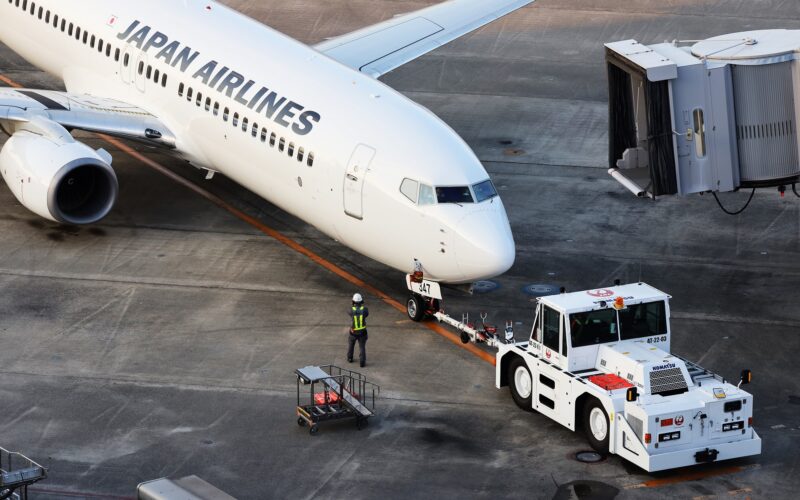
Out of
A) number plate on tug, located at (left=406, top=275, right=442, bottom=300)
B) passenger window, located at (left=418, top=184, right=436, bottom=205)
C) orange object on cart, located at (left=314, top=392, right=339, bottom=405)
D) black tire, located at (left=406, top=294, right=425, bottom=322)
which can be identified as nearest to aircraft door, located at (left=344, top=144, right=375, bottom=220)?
passenger window, located at (left=418, top=184, right=436, bottom=205)

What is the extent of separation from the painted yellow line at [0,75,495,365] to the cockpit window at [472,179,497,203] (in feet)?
9.97

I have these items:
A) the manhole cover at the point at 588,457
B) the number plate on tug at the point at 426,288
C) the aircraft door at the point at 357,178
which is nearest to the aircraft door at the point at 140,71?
the aircraft door at the point at 357,178

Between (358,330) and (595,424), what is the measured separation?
5769mm

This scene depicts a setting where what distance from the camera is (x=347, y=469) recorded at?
25.3 meters

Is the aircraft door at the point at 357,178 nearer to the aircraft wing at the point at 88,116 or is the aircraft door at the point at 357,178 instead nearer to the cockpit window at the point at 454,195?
the cockpit window at the point at 454,195

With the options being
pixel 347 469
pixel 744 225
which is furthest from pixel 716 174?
pixel 347 469

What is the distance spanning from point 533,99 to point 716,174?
1744cm

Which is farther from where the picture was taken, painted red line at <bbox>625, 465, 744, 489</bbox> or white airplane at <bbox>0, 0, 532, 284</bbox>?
white airplane at <bbox>0, 0, 532, 284</bbox>

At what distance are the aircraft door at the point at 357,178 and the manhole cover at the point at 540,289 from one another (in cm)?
459

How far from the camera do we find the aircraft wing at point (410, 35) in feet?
135

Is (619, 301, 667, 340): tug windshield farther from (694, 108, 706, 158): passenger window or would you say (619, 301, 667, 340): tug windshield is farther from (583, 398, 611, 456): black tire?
(694, 108, 706, 158): passenger window

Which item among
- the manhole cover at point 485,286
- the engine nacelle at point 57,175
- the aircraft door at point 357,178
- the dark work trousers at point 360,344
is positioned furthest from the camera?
the engine nacelle at point 57,175

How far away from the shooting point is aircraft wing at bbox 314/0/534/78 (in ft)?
135

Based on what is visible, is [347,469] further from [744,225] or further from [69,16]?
[69,16]
